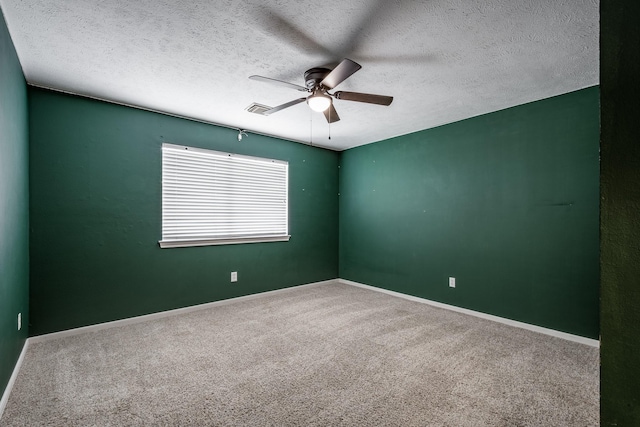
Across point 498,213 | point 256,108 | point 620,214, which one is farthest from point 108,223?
point 498,213

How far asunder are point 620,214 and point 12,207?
3.44 m

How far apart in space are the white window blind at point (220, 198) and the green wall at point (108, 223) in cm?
12

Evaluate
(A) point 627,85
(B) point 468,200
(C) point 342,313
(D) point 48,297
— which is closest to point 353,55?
(A) point 627,85

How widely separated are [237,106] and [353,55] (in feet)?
5.23

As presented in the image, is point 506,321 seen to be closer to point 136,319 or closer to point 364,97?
point 364,97

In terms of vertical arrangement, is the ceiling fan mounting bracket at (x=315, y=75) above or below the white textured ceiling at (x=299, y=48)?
below

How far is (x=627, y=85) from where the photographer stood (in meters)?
0.87

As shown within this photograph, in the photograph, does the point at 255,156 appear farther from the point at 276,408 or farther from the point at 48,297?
the point at 276,408

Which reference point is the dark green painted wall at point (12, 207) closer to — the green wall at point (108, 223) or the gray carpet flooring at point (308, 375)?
the green wall at point (108, 223)

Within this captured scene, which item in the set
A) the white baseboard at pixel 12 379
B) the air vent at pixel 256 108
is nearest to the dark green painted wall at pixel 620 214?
the air vent at pixel 256 108

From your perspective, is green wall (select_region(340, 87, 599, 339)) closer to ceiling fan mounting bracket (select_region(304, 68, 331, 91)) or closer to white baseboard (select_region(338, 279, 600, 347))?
white baseboard (select_region(338, 279, 600, 347))

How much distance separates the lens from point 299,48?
2252 mm

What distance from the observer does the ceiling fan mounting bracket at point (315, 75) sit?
248 cm

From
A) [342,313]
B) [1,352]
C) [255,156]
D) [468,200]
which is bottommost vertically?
[342,313]
